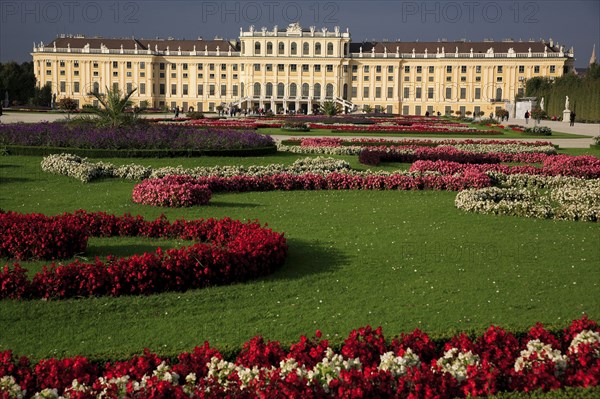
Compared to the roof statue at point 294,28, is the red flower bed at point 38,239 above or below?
below

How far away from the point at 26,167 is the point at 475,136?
16.8m

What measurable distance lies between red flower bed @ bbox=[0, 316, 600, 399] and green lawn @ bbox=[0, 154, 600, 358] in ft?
1.46

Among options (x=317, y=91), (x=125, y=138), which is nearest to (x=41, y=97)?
(x=317, y=91)

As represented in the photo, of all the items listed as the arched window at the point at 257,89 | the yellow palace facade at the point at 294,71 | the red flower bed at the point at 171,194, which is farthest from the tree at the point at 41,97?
the red flower bed at the point at 171,194

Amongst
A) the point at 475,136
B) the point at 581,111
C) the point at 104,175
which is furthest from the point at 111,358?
the point at 581,111

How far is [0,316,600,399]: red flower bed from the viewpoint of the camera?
3.48m

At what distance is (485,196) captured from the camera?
9727mm

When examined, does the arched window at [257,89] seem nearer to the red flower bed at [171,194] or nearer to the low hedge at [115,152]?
the low hedge at [115,152]

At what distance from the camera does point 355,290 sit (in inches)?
226

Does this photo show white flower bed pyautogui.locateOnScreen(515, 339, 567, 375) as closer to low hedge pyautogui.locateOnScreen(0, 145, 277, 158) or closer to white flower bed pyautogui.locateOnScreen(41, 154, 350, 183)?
white flower bed pyautogui.locateOnScreen(41, 154, 350, 183)

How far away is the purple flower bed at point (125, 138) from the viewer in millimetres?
15180

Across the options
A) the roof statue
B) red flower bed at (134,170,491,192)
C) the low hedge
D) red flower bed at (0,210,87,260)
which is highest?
the roof statue

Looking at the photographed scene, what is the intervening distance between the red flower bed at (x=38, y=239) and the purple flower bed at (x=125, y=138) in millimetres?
8684

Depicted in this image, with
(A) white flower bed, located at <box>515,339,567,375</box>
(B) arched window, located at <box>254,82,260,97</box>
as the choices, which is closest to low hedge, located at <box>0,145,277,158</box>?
(A) white flower bed, located at <box>515,339,567,375</box>
